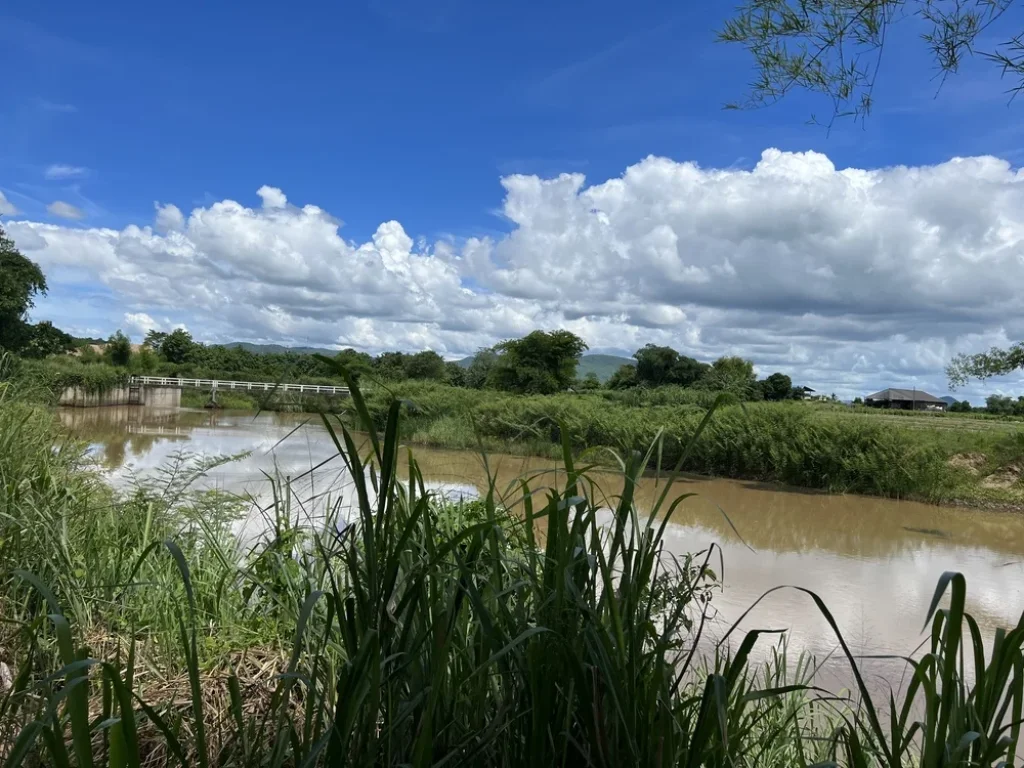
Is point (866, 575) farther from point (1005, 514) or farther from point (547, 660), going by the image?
point (547, 660)

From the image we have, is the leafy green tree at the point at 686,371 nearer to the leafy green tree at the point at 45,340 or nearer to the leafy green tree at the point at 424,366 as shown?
the leafy green tree at the point at 424,366

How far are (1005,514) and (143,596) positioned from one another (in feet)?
35.5

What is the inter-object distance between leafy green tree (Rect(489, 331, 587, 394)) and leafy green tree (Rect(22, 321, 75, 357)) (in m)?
14.8

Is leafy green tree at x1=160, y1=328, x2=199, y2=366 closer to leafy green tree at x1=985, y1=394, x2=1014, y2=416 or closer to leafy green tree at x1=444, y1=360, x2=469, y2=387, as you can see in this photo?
leafy green tree at x1=444, y1=360, x2=469, y2=387

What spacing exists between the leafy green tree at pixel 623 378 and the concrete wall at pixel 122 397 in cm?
1728

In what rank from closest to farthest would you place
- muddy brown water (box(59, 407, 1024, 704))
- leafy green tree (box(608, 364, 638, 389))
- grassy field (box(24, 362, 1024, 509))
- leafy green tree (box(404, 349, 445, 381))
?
muddy brown water (box(59, 407, 1024, 704)) → grassy field (box(24, 362, 1024, 509)) → leafy green tree (box(608, 364, 638, 389)) → leafy green tree (box(404, 349, 445, 381))

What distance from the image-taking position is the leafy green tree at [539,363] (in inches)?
998

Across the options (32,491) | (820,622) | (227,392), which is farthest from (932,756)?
(227,392)

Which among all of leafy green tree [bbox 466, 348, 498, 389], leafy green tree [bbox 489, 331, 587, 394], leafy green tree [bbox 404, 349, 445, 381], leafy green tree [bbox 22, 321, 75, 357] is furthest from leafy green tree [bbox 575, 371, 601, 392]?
leafy green tree [bbox 22, 321, 75, 357]

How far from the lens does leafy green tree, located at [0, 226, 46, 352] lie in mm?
16266

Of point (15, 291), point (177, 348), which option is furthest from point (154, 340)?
point (15, 291)

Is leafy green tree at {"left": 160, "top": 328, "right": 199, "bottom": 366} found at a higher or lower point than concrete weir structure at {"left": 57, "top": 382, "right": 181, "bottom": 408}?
higher

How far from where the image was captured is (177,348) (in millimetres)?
39344

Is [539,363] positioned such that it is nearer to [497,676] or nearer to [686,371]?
[686,371]
